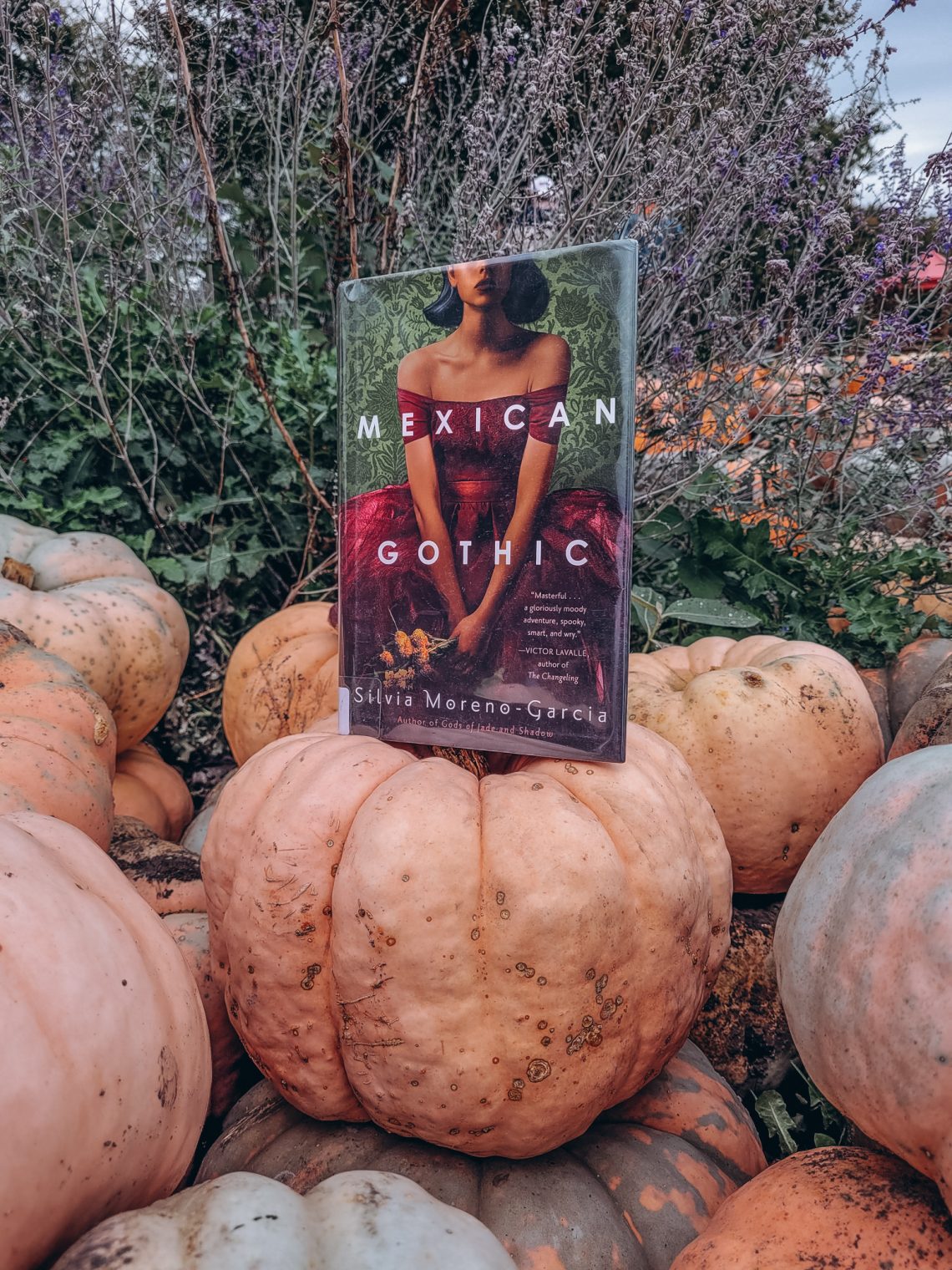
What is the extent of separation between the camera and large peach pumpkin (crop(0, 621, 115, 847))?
146 centimetres

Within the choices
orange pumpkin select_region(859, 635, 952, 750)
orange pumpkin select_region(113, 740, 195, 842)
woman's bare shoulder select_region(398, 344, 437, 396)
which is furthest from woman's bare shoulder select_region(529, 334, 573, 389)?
orange pumpkin select_region(113, 740, 195, 842)

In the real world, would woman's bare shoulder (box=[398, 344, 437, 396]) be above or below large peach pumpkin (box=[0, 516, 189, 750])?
above

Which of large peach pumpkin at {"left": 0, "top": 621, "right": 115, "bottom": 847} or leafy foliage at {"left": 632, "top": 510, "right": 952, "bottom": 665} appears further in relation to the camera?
leafy foliage at {"left": 632, "top": 510, "right": 952, "bottom": 665}

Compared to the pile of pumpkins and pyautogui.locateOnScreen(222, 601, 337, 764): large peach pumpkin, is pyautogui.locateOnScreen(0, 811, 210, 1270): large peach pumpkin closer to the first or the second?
the pile of pumpkins

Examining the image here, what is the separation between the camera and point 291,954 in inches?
45.0

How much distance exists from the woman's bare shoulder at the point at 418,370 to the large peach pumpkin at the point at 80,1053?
82cm

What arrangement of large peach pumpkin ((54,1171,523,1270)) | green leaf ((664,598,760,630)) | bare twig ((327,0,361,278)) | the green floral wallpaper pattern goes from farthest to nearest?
green leaf ((664,598,760,630)) < bare twig ((327,0,361,278)) < the green floral wallpaper pattern < large peach pumpkin ((54,1171,523,1270))

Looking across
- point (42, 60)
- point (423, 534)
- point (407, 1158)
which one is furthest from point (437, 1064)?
point (42, 60)

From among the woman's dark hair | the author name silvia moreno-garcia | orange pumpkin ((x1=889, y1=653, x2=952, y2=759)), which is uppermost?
the woman's dark hair

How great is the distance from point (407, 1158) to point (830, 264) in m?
3.39

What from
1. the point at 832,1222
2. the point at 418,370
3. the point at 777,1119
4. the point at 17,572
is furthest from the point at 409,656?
the point at 17,572

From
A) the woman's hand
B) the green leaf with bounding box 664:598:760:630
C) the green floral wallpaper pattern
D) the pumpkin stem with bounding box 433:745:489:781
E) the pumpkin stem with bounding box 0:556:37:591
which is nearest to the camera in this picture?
the green floral wallpaper pattern

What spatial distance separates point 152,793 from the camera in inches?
88.7

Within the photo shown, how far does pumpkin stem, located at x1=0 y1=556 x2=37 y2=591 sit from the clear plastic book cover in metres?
1.25
